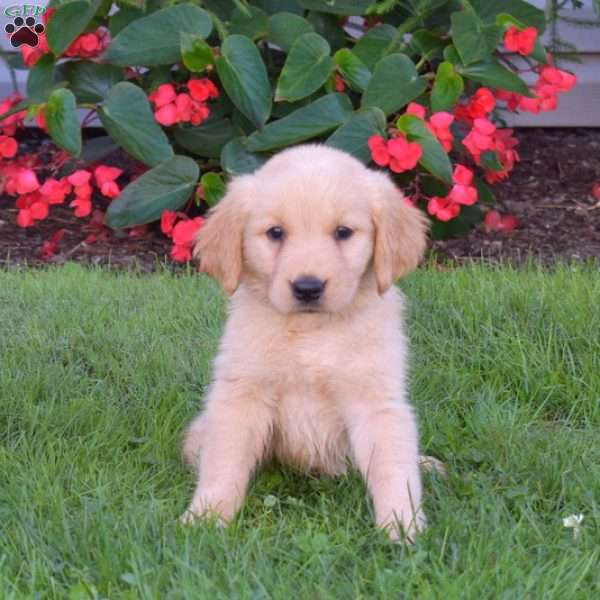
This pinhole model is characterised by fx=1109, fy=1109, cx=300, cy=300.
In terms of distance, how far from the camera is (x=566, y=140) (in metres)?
7.33

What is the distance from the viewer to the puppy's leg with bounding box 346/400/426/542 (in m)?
2.84

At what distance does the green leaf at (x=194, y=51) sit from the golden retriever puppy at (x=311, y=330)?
6.88ft

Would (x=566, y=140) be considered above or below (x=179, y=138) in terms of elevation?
below

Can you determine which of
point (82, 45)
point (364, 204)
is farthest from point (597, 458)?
point (82, 45)

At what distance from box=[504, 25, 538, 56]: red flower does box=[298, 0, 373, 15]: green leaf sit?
721mm

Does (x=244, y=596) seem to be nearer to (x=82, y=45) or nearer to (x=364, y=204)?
(x=364, y=204)

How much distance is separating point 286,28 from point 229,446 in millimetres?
2918

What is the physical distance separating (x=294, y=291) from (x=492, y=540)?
80 centimetres

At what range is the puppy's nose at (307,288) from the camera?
2.86 meters

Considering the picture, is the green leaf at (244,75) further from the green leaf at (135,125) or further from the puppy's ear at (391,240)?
the puppy's ear at (391,240)

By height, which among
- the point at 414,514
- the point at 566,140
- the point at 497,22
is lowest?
the point at 566,140

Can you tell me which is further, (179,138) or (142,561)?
(179,138)

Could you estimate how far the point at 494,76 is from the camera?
5215mm

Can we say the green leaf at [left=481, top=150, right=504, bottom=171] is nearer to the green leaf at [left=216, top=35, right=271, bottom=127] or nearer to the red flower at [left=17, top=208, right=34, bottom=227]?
the green leaf at [left=216, top=35, right=271, bottom=127]
